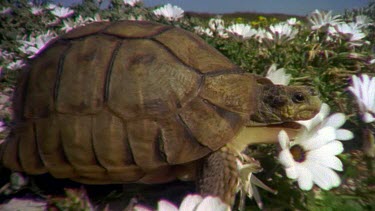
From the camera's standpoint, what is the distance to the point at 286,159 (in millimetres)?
1289

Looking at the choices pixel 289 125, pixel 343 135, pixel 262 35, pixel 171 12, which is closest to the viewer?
pixel 343 135

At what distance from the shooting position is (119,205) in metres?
1.64

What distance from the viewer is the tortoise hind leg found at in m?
1.35

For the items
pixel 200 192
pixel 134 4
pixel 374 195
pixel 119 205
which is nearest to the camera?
pixel 200 192

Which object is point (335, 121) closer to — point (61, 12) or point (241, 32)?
point (241, 32)

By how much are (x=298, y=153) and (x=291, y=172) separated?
0.12 meters

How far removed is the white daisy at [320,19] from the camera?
113 inches

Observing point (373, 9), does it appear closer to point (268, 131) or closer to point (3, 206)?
point (268, 131)

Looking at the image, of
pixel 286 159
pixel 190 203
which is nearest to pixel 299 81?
pixel 286 159

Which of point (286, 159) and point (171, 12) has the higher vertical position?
point (171, 12)

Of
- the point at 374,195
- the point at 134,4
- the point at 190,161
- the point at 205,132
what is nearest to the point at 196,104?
the point at 205,132

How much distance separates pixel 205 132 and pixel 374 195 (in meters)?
0.71

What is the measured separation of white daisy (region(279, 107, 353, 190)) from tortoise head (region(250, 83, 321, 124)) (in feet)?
0.23

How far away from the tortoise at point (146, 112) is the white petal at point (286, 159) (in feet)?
0.55
